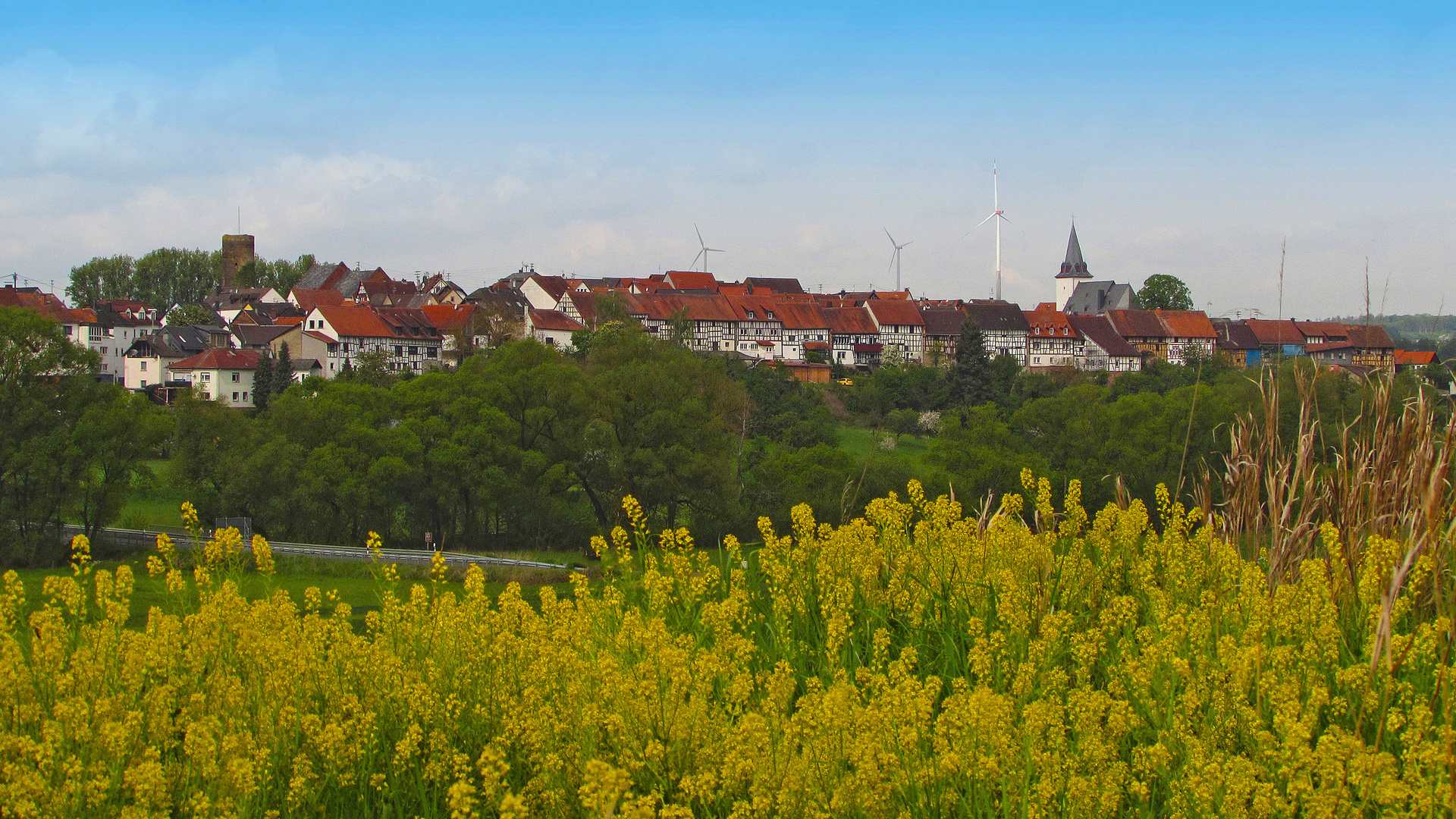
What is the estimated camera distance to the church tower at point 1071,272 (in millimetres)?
140625

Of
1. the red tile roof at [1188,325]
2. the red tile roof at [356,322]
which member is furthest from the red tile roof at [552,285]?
the red tile roof at [1188,325]

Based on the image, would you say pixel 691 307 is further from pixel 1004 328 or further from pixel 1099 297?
pixel 1099 297

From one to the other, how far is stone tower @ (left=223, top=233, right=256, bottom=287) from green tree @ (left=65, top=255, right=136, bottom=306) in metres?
9.10

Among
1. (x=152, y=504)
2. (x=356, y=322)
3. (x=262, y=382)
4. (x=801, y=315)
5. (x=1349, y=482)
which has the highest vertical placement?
(x=801, y=315)

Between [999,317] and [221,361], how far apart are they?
57.9 m

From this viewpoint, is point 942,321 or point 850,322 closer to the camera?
point 850,322

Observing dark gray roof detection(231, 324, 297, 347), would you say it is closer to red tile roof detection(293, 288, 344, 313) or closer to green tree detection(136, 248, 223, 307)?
red tile roof detection(293, 288, 344, 313)

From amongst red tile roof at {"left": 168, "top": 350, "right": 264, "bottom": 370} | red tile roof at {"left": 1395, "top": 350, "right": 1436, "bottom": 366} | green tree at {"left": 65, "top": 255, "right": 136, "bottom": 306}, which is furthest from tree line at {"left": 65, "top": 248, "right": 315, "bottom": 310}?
red tile roof at {"left": 1395, "top": 350, "right": 1436, "bottom": 366}

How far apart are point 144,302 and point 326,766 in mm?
133093

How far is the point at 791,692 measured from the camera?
5160 mm

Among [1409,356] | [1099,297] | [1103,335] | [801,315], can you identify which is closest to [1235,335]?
[1103,335]

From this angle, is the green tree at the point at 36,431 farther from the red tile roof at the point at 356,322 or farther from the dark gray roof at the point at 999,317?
the dark gray roof at the point at 999,317

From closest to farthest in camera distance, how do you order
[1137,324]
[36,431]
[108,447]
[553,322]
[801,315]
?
1. [36,431]
2. [108,447]
3. [553,322]
4. [801,315]
5. [1137,324]

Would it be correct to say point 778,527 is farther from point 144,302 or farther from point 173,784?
point 144,302
